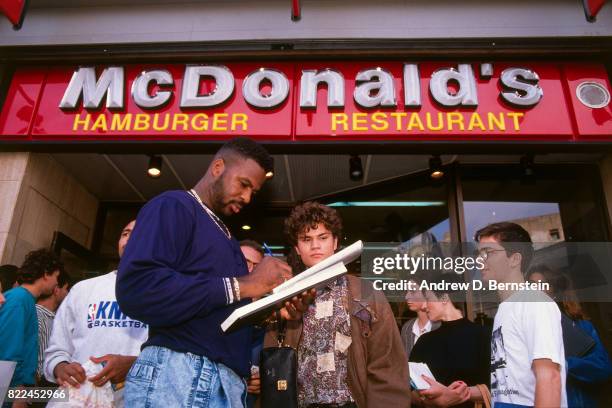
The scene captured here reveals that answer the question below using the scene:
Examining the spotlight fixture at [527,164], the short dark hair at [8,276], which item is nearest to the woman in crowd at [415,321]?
the spotlight fixture at [527,164]

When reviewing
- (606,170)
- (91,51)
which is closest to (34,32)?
(91,51)

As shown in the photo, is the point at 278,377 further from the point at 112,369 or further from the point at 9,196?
the point at 9,196

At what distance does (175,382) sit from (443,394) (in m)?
2.26

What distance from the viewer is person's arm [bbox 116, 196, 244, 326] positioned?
1.41m

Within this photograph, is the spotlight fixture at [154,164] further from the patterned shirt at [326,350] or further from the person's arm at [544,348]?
the person's arm at [544,348]

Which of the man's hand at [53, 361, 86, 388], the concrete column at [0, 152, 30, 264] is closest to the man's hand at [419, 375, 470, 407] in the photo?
the man's hand at [53, 361, 86, 388]

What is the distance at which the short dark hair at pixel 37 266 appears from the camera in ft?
12.3

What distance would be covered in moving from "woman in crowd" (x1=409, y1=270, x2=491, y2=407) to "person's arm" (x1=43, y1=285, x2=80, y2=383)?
2.55 metres

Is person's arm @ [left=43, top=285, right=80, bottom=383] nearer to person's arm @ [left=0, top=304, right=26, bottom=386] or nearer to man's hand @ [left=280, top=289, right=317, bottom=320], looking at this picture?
person's arm @ [left=0, top=304, right=26, bottom=386]

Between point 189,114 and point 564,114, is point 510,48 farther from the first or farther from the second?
point 189,114

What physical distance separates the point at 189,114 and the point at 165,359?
134 inches

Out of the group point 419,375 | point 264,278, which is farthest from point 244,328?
point 419,375

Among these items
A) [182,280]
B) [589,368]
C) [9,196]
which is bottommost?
[589,368]

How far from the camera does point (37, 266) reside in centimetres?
380
